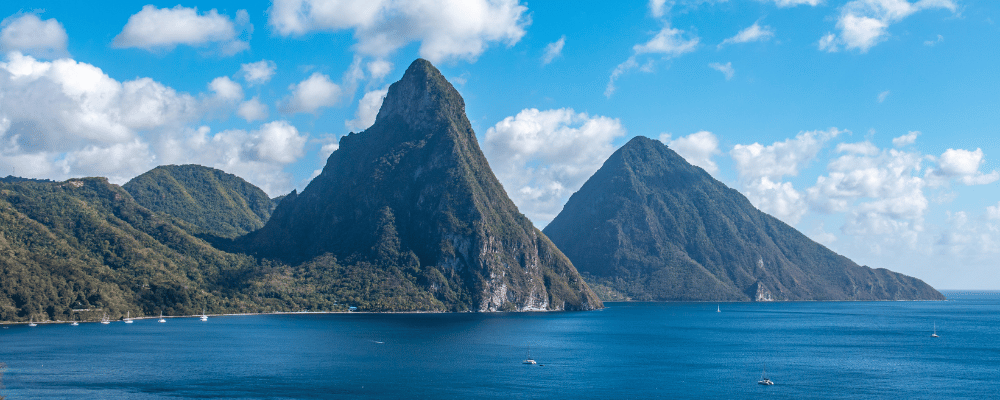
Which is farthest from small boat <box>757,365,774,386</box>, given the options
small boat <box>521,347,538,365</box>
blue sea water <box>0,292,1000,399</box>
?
small boat <box>521,347,538,365</box>

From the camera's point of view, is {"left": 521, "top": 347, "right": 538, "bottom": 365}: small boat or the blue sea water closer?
the blue sea water

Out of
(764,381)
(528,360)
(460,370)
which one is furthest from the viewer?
(528,360)

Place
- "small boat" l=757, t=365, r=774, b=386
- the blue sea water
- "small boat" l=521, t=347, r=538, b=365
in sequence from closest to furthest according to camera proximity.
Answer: the blue sea water → "small boat" l=757, t=365, r=774, b=386 → "small boat" l=521, t=347, r=538, b=365

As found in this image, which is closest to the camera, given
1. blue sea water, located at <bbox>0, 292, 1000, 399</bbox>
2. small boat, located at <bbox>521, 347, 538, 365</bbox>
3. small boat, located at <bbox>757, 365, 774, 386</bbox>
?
blue sea water, located at <bbox>0, 292, 1000, 399</bbox>

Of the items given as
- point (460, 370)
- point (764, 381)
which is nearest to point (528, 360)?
point (460, 370)

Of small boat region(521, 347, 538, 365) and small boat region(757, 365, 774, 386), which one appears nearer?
small boat region(757, 365, 774, 386)

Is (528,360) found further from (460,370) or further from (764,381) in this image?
(764,381)

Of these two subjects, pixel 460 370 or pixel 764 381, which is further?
pixel 460 370

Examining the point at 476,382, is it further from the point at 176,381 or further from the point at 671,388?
the point at 176,381

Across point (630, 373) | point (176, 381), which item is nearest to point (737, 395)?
point (630, 373)

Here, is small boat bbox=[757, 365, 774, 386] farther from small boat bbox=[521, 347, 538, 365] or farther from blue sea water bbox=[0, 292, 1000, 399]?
small boat bbox=[521, 347, 538, 365]

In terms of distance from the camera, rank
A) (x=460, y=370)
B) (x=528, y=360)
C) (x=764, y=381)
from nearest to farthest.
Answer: (x=764, y=381) → (x=460, y=370) → (x=528, y=360)
